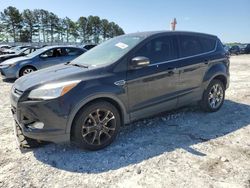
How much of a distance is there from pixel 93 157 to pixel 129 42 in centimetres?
208

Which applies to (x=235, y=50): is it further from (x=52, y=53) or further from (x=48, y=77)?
(x=48, y=77)

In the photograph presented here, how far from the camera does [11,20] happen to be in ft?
205

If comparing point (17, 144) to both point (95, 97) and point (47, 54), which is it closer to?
point (95, 97)

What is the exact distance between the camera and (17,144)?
170 inches

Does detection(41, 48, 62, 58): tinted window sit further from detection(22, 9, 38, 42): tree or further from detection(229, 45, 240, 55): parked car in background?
detection(22, 9, 38, 42): tree

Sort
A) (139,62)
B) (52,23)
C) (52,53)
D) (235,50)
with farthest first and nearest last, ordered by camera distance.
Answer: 1. (52,23)
2. (235,50)
3. (52,53)
4. (139,62)

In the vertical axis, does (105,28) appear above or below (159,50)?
above

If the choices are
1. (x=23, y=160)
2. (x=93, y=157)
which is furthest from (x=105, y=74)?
(x=23, y=160)

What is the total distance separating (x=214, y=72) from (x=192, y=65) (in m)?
0.75

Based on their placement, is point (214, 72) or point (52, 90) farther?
point (214, 72)

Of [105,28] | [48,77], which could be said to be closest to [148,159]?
[48,77]

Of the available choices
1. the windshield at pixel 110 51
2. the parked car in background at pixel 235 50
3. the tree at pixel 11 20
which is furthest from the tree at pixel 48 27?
the windshield at pixel 110 51

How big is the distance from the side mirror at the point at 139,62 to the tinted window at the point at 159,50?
0.21 m

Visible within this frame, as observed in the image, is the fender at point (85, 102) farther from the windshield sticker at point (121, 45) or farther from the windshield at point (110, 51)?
the windshield sticker at point (121, 45)
